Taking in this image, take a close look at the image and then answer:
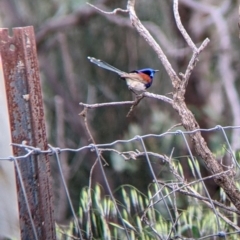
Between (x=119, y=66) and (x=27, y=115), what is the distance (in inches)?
230

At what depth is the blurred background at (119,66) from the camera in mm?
6559

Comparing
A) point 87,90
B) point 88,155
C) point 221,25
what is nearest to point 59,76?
point 87,90

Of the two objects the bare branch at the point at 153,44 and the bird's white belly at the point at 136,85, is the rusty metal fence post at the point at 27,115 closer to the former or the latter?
the bare branch at the point at 153,44

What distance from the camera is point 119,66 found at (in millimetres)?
7809

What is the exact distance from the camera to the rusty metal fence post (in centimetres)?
199

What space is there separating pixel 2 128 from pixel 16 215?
307 mm

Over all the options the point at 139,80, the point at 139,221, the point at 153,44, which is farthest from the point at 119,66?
the point at 153,44

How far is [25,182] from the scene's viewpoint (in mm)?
2016

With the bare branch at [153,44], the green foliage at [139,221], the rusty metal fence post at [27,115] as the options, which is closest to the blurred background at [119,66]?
the green foliage at [139,221]

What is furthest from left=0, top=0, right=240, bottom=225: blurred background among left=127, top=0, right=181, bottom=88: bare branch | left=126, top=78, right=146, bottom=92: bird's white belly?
left=127, top=0, right=181, bottom=88: bare branch

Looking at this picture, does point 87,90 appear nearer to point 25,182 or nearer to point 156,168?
point 156,168

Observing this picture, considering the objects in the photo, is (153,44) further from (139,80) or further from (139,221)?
(139,221)

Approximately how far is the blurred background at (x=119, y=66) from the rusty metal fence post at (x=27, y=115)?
4.08m

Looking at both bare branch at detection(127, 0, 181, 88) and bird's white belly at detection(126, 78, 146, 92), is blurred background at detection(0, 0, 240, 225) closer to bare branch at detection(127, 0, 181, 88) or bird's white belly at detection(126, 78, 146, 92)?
bird's white belly at detection(126, 78, 146, 92)
